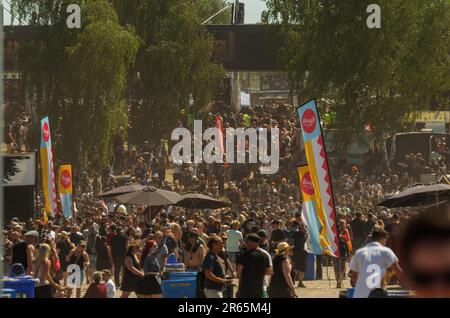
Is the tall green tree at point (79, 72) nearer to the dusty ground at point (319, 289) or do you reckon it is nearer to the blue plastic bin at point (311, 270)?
the blue plastic bin at point (311, 270)

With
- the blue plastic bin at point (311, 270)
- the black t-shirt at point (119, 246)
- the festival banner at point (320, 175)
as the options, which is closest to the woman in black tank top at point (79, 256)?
the black t-shirt at point (119, 246)

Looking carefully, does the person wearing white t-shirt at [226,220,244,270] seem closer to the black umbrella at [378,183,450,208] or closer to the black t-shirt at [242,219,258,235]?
the black t-shirt at [242,219,258,235]

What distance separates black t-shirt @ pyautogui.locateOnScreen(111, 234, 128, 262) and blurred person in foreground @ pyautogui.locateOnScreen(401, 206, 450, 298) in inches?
780

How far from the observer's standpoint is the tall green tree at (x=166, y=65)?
2237 inches

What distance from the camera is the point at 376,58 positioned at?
5284 centimetres

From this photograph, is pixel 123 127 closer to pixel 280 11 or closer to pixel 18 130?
pixel 18 130

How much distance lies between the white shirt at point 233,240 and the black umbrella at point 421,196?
326 centimetres

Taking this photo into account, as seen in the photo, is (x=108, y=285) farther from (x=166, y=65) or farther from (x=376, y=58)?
(x=166, y=65)

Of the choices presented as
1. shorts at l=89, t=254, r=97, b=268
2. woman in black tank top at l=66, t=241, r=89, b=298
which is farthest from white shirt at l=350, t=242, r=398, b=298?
shorts at l=89, t=254, r=97, b=268

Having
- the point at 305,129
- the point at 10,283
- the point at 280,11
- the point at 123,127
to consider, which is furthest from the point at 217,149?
the point at 10,283

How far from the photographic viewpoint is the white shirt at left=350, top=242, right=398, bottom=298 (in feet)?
37.2

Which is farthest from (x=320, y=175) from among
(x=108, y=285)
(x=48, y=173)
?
(x=48, y=173)

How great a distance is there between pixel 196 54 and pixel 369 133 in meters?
8.09

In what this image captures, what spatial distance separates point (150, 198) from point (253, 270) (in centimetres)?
1484
